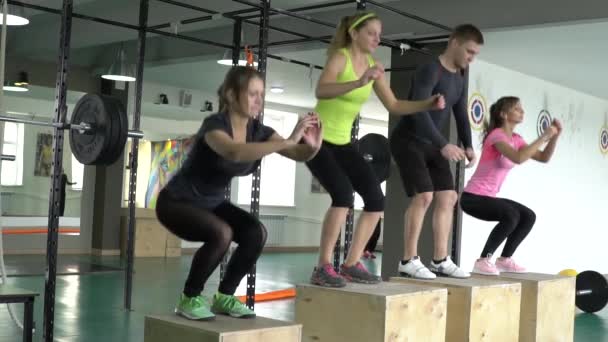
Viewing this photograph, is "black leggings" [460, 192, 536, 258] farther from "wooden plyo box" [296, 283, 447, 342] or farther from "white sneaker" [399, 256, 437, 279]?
"wooden plyo box" [296, 283, 447, 342]

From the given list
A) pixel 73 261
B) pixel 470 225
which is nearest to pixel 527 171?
pixel 470 225

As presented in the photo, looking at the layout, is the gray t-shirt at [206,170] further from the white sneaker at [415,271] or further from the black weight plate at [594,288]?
the black weight plate at [594,288]

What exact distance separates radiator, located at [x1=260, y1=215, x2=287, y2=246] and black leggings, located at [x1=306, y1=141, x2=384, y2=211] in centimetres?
952

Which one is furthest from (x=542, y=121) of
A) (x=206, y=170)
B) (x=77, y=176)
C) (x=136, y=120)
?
(x=206, y=170)

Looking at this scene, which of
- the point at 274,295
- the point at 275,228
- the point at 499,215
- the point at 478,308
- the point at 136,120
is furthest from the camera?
the point at 275,228

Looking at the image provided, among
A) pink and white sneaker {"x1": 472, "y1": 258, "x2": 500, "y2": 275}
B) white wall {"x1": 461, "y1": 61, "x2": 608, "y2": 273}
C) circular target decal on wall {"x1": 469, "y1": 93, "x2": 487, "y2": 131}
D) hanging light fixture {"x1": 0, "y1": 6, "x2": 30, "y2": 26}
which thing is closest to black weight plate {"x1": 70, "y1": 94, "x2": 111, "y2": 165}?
hanging light fixture {"x1": 0, "y1": 6, "x2": 30, "y2": 26}

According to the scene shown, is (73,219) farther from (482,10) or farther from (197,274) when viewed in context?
(197,274)

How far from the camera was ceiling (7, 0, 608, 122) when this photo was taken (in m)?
6.34

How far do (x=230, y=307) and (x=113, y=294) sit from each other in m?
4.00

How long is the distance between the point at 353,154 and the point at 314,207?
34.1 feet

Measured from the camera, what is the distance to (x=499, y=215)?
4.39 m

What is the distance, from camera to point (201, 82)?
1098cm

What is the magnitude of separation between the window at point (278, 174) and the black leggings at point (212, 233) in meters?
10.1

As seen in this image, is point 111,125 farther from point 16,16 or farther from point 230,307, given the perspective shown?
point 16,16
